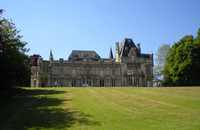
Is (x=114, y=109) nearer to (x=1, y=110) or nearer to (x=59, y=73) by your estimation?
(x=1, y=110)

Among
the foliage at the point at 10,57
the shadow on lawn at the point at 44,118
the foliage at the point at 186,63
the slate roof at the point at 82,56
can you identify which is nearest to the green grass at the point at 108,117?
the shadow on lawn at the point at 44,118

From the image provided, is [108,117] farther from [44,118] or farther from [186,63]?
[186,63]

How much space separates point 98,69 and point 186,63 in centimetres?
4919

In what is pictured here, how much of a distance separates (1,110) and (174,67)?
4563cm

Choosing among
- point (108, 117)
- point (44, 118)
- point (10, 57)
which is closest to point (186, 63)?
point (10, 57)

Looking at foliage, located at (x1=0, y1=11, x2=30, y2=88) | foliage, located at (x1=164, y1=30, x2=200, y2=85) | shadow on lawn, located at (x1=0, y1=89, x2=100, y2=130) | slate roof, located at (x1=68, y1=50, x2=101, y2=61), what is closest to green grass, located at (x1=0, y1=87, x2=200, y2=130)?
shadow on lawn, located at (x1=0, y1=89, x2=100, y2=130)

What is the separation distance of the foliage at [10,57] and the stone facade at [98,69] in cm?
5679

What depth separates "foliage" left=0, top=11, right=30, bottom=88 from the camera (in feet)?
113

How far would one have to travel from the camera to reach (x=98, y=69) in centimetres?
10875

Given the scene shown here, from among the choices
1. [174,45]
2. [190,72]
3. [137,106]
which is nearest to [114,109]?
[137,106]

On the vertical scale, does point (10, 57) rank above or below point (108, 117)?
above

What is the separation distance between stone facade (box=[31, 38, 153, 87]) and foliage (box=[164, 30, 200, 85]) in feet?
132

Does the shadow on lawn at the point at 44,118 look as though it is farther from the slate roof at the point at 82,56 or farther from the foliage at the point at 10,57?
the slate roof at the point at 82,56

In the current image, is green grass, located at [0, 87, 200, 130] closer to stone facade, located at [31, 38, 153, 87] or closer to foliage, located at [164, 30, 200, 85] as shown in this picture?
foliage, located at [164, 30, 200, 85]
